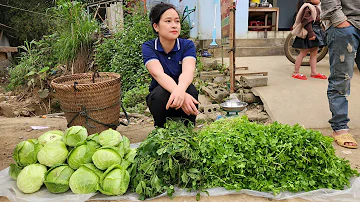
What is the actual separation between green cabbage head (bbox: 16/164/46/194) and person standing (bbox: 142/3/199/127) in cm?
108

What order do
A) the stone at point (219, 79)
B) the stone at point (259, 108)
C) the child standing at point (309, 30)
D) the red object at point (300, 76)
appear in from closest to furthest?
the stone at point (259, 108) → the child standing at point (309, 30) → the red object at point (300, 76) → the stone at point (219, 79)

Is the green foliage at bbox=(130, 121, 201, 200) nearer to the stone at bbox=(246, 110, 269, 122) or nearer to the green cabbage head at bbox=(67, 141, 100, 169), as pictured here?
the green cabbage head at bbox=(67, 141, 100, 169)

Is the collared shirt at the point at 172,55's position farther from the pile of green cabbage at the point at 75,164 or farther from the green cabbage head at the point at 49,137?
the green cabbage head at the point at 49,137

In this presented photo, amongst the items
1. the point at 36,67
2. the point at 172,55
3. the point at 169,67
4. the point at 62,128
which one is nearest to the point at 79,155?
the point at 169,67

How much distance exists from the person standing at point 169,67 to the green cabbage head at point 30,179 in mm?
1077

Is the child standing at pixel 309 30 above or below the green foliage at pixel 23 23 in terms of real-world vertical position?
below

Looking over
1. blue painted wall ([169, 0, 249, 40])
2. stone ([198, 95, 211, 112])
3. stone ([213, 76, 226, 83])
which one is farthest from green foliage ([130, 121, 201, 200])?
blue painted wall ([169, 0, 249, 40])

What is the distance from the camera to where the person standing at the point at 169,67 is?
2.25 meters

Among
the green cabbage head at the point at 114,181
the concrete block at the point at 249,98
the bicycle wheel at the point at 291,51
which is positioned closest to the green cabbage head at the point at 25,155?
the green cabbage head at the point at 114,181

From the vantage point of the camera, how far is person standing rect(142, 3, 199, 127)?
88.7 inches

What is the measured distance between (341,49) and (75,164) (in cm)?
270

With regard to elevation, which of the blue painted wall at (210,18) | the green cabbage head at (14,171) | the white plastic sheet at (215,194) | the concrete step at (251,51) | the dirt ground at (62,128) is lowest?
the dirt ground at (62,128)

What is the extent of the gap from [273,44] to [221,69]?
2.65 meters

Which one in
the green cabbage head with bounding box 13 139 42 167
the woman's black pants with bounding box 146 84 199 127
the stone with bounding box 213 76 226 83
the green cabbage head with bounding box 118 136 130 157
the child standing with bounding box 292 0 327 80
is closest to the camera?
the green cabbage head with bounding box 13 139 42 167
